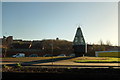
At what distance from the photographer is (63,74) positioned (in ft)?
40.7

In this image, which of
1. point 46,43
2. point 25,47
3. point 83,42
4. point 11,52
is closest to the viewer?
point 83,42

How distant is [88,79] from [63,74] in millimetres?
1671

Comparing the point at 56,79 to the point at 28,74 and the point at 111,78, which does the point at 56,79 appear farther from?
the point at 111,78

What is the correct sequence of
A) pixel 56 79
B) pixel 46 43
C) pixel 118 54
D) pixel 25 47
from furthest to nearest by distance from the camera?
pixel 46 43, pixel 25 47, pixel 118 54, pixel 56 79

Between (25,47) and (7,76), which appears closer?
(7,76)

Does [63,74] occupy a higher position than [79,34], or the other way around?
[79,34]

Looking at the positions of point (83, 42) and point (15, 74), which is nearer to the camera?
point (15, 74)

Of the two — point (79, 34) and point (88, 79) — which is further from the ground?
point (79, 34)

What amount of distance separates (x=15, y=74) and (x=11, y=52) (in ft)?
154

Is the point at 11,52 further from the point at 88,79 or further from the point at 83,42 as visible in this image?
the point at 88,79

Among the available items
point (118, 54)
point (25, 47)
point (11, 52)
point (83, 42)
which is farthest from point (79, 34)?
point (25, 47)

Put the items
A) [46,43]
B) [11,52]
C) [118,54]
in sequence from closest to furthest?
[118,54]
[11,52]
[46,43]

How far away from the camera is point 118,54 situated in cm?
5106

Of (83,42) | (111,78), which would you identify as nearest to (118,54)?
(83,42)
